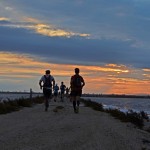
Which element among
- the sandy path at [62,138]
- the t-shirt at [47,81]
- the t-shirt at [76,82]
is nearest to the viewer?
the sandy path at [62,138]

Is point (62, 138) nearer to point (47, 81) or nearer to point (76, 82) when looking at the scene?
point (76, 82)

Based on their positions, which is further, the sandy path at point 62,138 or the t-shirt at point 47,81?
the t-shirt at point 47,81

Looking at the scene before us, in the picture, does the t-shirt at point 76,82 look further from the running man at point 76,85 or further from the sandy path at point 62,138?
the sandy path at point 62,138

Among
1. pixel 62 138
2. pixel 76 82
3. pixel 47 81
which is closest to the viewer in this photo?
pixel 62 138

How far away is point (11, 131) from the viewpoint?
14.2 meters

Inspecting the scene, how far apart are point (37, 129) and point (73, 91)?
8.34 metres

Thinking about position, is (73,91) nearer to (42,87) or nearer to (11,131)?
(42,87)

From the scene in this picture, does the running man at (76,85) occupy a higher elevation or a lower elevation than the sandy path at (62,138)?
higher

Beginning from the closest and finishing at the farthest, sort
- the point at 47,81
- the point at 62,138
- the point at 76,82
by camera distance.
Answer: the point at 62,138, the point at 76,82, the point at 47,81

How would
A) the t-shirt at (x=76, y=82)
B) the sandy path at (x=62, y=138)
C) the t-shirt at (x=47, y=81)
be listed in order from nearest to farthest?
the sandy path at (x=62, y=138) < the t-shirt at (x=76, y=82) < the t-shirt at (x=47, y=81)

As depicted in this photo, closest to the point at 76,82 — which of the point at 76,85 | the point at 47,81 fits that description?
the point at 76,85

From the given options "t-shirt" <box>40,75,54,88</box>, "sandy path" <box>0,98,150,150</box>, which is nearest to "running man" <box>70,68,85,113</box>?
"t-shirt" <box>40,75,54,88</box>

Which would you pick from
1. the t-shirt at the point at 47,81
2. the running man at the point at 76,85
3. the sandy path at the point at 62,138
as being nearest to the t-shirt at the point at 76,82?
the running man at the point at 76,85

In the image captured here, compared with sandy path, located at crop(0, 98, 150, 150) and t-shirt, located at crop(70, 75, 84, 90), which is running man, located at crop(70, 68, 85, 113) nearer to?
t-shirt, located at crop(70, 75, 84, 90)
